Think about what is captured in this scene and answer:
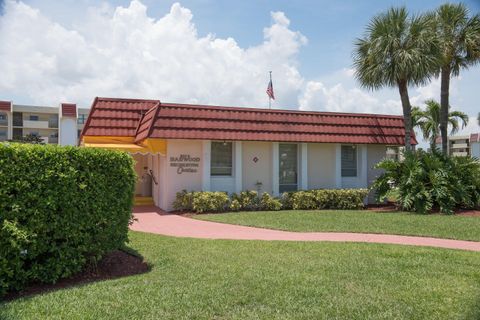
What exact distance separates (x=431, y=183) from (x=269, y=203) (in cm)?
610

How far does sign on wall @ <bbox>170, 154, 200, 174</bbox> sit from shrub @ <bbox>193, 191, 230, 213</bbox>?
50.8 inches

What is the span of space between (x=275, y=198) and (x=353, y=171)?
4592 mm

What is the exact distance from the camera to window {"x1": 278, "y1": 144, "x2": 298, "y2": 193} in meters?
18.5

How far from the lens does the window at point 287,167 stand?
1847 centimetres

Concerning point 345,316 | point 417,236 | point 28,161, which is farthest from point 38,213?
point 417,236

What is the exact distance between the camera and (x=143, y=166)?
20.5 m

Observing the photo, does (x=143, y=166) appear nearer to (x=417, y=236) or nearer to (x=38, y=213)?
(x=417, y=236)

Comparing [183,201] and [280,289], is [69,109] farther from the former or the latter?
[280,289]

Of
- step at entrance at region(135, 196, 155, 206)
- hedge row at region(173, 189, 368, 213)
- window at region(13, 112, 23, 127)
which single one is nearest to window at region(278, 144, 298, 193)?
hedge row at region(173, 189, 368, 213)

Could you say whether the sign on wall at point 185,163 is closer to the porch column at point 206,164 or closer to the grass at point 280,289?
the porch column at point 206,164

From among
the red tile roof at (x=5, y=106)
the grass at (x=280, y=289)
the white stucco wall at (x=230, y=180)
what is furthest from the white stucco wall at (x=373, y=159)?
the red tile roof at (x=5, y=106)

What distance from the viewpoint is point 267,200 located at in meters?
16.8

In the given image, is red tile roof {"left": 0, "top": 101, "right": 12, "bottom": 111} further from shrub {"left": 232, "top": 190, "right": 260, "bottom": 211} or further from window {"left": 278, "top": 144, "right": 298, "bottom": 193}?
shrub {"left": 232, "top": 190, "right": 260, "bottom": 211}

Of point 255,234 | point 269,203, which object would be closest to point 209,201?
point 269,203
